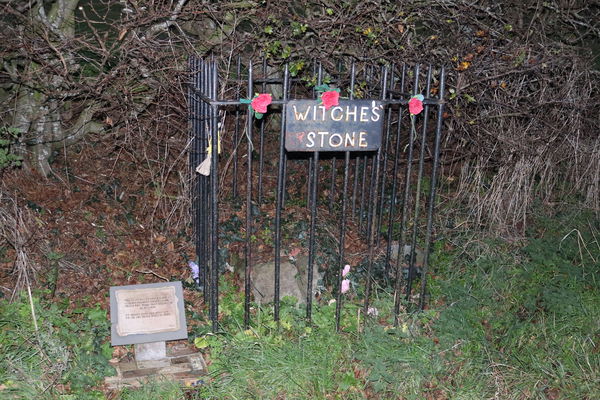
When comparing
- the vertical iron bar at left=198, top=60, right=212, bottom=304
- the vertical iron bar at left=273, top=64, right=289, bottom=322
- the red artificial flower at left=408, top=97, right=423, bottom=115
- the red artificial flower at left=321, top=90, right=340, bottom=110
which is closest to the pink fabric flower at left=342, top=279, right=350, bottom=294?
the vertical iron bar at left=273, top=64, right=289, bottom=322

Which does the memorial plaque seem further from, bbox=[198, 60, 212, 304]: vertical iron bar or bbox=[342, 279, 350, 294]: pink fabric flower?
bbox=[342, 279, 350, 294]: pink fabric flower

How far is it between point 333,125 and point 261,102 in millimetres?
499

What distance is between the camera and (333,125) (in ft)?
12.5

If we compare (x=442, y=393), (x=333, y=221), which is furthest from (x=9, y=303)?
(x=442, y=393)

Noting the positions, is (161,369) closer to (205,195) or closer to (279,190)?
(205,195)

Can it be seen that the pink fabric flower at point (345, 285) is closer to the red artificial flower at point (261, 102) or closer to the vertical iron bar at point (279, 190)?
the vertical iron bar at point (279, 190)

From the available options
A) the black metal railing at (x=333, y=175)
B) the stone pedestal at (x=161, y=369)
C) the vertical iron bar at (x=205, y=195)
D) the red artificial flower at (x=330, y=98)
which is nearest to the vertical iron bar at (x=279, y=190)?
the black metal railing at (x=333, y=175)

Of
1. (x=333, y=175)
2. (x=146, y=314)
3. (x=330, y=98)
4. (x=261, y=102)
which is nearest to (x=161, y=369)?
(x=146, y=314)

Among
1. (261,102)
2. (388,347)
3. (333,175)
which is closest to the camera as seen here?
(261,102)

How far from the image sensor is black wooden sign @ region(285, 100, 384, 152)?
3.74 m

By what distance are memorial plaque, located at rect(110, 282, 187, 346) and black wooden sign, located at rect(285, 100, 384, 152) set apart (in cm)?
141

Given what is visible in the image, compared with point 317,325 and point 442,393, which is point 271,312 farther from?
point 442,393

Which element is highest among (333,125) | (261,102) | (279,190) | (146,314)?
(261,102)

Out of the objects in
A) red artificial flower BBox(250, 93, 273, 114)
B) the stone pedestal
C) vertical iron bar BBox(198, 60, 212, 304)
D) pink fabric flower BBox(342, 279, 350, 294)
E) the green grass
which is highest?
red artificial flower BBox(250, 93, 273, 114)
